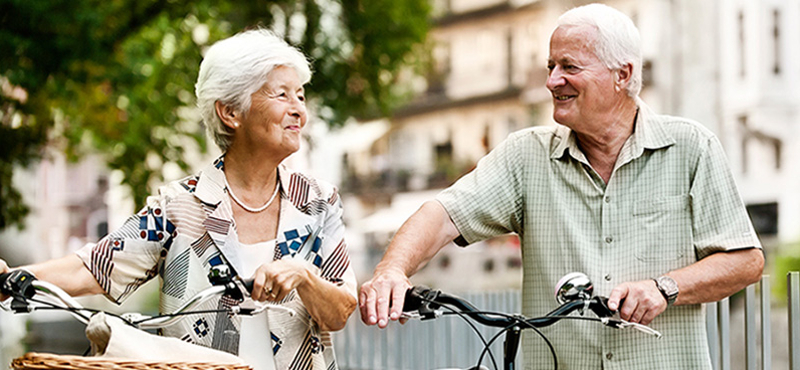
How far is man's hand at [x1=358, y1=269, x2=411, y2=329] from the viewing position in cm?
288

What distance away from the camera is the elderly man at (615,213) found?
3287 millimetres

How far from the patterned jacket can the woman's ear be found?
0.39 ft

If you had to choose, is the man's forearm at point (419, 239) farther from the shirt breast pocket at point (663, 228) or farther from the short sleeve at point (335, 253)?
the shirt breast pocket at point (663, 228)

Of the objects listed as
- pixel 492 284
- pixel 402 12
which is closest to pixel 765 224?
pixel 492 284

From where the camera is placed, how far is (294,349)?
319 cm

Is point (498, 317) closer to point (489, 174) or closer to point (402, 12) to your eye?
point (489, 174)

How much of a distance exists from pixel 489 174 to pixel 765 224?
26995mm

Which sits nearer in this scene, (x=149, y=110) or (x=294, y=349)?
(x=294, y=349)

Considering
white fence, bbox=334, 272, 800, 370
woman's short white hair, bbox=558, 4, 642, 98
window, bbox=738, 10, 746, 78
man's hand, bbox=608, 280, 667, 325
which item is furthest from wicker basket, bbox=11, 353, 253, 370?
window, bbox=738, 10, 746, 78

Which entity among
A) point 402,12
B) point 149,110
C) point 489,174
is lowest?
point 489,174

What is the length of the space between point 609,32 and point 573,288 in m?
0.86

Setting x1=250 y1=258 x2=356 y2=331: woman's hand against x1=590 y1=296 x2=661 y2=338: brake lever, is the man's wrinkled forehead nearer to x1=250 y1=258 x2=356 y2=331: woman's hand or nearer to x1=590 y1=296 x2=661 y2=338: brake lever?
x1=590 y1=296 x2=661 y2=338: brake lever

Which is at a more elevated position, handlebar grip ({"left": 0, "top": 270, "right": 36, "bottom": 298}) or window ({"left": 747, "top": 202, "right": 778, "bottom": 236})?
window ({"left": 747, "top": 202, "right": 778, "bottom": 236})

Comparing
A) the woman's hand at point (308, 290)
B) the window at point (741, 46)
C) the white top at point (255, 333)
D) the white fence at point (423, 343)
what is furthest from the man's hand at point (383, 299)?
the window at point (741, 46)
